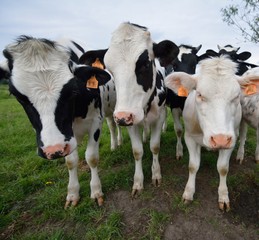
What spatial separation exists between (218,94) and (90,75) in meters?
1.45

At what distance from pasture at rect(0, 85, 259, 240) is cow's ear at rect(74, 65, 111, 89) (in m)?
1.67

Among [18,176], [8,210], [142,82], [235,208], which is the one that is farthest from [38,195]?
[235,208]

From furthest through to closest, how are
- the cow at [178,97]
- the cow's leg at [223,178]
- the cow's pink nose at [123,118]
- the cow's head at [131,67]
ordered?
the cow at [178,97] → the cow's leg at [223,178] → the cow's head at [131,67] → the cow's pink nose at [123,118]

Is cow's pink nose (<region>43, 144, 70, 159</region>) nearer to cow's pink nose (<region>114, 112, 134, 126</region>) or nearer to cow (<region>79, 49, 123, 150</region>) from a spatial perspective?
cow's pink nose (<region>114, 112, 134, 126</region>)

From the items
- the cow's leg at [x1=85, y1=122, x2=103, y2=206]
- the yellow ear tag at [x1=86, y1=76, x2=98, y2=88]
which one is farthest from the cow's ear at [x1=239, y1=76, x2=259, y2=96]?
the cow's leg at [x1=85, y1=122, x2=103, y2=206]

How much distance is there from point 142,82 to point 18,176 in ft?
Result: 10.2

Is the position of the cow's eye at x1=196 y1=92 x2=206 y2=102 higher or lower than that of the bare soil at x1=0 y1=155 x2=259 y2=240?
higher

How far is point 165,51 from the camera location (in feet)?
10.9

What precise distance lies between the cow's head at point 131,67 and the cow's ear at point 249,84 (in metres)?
0.95

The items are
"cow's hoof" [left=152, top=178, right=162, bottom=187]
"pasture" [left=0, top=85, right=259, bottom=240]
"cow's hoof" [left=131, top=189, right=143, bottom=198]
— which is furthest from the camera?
"cow's hoof" [left=152, top=178, right=162, bottom=187]

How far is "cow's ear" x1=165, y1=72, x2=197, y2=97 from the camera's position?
3021 millimetres

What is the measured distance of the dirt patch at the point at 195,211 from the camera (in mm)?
3053

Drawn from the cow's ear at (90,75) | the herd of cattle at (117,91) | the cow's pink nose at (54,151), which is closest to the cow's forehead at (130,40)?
the herd of cattle at (117,91)

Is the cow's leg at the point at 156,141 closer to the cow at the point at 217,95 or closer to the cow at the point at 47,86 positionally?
the cow at the point at 217,95
